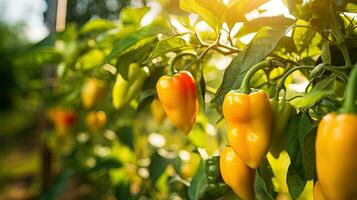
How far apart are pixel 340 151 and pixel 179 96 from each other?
293mm

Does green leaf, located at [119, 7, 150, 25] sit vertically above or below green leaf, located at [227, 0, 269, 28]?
below

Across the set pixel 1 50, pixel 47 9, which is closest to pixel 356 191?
pixel 47 9

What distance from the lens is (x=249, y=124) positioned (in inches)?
21.3

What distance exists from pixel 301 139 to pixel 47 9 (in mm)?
1463

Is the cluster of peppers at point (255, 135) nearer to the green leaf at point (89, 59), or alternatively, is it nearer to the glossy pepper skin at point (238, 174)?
the glossy pepper skin at point (238, 174)

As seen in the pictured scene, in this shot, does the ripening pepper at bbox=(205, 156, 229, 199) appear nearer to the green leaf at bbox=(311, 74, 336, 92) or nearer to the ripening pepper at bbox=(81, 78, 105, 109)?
the green leaf at bbox=(311, 74, 336, 92)

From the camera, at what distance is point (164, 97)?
0.68 m

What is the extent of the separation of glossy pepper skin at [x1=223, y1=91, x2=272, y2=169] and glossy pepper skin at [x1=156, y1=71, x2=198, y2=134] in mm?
125

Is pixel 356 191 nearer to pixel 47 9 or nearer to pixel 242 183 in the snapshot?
pixel 242 183

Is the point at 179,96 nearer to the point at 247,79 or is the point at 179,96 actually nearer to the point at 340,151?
the point at 247,79

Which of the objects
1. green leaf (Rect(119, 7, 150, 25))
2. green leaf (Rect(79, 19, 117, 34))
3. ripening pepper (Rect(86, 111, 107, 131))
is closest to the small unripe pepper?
green leaf (Rect(119, 7, 150, 25))

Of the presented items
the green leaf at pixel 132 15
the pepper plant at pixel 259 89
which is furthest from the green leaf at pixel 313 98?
the green leaf at pixel 132 15

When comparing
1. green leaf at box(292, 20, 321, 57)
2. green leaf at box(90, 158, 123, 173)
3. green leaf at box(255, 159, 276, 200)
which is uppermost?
green leaf at box(292, 20, 321, 57)

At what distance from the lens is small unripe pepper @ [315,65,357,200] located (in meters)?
0.41
